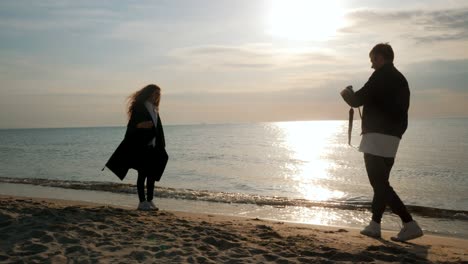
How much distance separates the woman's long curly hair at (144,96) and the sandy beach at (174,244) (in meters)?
1.81

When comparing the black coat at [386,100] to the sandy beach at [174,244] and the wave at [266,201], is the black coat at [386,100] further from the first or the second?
the wave at [266,201]

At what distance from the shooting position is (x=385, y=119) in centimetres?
485

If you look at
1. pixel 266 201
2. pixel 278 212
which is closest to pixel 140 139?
pixel 278 212

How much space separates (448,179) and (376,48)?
1369cm

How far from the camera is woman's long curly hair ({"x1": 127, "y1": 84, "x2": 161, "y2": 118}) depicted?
6.71 m

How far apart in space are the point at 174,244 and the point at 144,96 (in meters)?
2.87

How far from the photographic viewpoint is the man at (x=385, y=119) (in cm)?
482

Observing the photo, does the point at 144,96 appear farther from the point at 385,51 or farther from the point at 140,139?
the point at 385,51

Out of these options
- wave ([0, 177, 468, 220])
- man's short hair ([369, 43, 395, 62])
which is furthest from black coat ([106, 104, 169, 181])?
wave ([0, 177, 468, 220])

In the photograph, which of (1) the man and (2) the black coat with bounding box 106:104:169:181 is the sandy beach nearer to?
(1) the man

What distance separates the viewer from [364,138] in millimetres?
4996

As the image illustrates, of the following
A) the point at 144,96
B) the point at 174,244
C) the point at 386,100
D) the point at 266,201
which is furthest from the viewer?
the point at 266,201

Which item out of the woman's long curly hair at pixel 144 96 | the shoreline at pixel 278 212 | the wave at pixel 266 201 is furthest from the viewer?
the wave at pixel 266 201

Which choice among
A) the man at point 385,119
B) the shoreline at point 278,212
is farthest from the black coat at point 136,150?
the man at point 385,119
